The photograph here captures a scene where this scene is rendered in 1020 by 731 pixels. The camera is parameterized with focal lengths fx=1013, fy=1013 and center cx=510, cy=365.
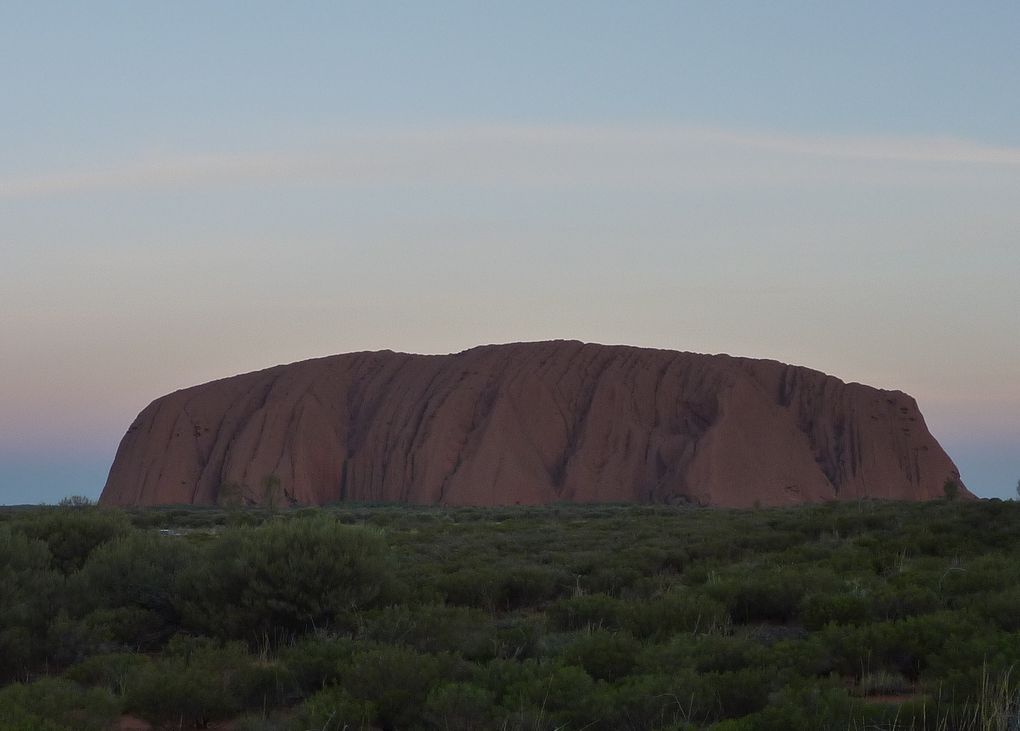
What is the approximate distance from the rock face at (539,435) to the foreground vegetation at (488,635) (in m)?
41.9

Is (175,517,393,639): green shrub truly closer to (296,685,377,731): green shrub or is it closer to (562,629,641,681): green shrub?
(562,629,641,681): green shrub

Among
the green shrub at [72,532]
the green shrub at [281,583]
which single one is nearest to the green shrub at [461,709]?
the green shrub at [281,583]

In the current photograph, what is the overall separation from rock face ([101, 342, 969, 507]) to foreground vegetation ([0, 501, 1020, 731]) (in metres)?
41.9

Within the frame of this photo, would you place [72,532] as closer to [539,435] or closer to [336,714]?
[336,714]

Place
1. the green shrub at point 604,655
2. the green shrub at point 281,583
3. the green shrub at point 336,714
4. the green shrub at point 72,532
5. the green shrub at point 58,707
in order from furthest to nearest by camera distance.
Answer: the green shrub at point 72,532
the green shrub at point 281,583
the green shrub at point 604,655
the green shrub at point 336,714
the green shrub at point 58,707

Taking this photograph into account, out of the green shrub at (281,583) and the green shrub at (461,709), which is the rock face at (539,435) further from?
the green shrub at (461,709)

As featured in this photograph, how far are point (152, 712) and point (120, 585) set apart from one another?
4689 mm

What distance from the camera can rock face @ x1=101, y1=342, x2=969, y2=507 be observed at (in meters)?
58.3

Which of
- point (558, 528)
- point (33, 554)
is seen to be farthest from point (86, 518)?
point (558, 528)

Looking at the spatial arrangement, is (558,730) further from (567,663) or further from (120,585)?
(120,585)

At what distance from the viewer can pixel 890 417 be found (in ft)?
212

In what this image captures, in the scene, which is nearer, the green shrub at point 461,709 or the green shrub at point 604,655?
the green shrub at point 461,709

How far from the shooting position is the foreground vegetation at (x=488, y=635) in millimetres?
6902

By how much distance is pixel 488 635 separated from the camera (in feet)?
31.9
